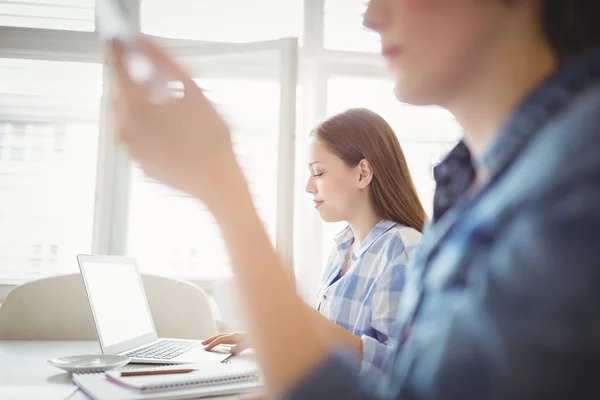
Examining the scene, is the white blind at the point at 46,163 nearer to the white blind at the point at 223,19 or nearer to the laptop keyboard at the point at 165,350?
the white blind at the point at 223,19

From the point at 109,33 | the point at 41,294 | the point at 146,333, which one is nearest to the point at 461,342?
the point at 109,33

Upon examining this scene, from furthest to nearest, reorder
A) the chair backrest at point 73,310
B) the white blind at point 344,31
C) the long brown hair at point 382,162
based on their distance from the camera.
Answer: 1. the white blind at point 344,31
2. the chair backrest at point 73,310
3. the long brown hair at point 382,162

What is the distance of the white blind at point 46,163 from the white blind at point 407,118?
1477 mm

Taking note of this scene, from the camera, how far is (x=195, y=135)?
1.53ft

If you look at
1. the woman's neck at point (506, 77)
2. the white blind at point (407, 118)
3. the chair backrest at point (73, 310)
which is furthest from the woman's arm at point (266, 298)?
the white blind at point (407, 118)

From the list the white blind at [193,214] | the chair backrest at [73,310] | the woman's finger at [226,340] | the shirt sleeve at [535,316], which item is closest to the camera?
the shirt sleeve at [535,316]

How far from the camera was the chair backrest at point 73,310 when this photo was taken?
1.77m

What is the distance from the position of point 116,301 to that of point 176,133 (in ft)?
3.33

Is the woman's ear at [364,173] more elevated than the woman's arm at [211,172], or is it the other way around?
the woman's ear at [364,173]

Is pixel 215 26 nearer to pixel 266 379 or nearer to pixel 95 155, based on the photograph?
pixel 95 155

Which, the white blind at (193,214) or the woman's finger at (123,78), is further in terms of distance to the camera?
the white blind at (193,214)

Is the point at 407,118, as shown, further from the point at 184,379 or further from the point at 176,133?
the point at 176,133

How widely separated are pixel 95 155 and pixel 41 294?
1.21 meters

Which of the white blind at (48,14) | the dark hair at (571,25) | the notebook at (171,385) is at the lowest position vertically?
the notebook at (171,385)
